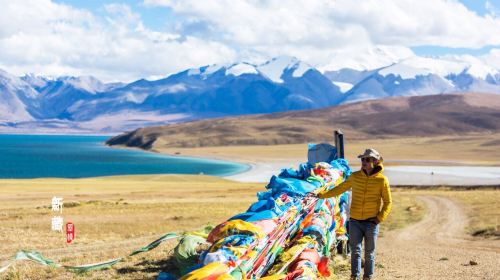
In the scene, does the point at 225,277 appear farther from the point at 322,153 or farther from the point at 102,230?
the point at 102,230

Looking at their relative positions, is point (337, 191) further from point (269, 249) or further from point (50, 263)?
point (50, 263)

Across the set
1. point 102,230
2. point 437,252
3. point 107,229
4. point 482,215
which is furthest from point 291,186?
point 482,215

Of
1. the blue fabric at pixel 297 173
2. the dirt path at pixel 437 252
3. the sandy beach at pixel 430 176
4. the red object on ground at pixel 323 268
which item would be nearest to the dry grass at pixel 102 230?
the blue fabric at pixel 297 173

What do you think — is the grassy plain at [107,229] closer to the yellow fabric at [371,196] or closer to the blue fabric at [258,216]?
the blue fabric at [258,216]

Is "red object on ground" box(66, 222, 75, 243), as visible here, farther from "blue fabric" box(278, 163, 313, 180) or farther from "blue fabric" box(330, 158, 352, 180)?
"blue fabric" box(330, 158, 352, 180)

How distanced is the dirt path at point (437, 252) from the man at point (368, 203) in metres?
2.05

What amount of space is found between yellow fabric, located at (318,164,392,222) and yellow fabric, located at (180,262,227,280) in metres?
3.44

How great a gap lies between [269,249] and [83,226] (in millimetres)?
19592

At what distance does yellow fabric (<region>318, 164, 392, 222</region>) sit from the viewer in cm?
1179

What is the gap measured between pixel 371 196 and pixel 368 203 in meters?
0.16

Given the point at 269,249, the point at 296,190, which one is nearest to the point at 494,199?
the point at 296,190

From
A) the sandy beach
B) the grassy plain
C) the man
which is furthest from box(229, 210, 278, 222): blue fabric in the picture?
the sandy beach

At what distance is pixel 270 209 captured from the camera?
43.5ft

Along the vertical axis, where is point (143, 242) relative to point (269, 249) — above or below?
below
